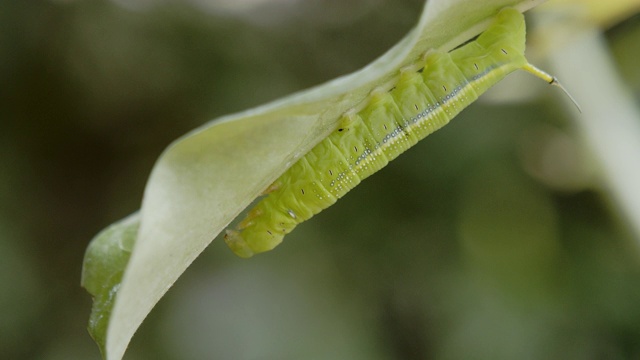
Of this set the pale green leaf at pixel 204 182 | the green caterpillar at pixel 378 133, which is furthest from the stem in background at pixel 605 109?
the pale green leaf at pixel 204 182

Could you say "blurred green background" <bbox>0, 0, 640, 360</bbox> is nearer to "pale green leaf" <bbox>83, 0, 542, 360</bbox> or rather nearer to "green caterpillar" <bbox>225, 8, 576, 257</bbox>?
"green caterpillar" <bbox>225, 8, 576, 257</bbox>

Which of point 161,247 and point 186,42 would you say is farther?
point 186,42

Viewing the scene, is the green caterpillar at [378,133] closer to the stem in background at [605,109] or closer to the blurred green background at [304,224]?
the stem in background at [605,109]

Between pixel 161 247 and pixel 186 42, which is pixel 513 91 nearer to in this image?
pixel 186 42

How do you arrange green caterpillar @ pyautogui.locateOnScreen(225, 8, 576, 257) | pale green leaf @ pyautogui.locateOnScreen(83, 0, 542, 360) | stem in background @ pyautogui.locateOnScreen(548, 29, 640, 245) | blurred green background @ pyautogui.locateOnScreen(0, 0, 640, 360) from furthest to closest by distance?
blurred green background @ pyautogui.locateOnScreen(0, 0, 640, 360)
stem in background @ pyautogui.locateOnScreen(548, 29, 640, 245)
green caterpillar @ pyautogui.locateOnScreen(225, 8, 576, 257)
pale green leaf @ pyautogui.locateOnScreen(83, 0, 542, 360)

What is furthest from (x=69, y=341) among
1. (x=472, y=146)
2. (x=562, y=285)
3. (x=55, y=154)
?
(x=562, y=285)

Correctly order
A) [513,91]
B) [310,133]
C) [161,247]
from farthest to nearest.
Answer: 1. [513,91]
2. [310,133]
3. [161,247]

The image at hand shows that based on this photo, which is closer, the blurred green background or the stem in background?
the stem in background

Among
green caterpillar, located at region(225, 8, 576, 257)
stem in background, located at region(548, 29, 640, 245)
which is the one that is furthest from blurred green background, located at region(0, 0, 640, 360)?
green caterpillar, located at region(225, 8, 576, 257)
